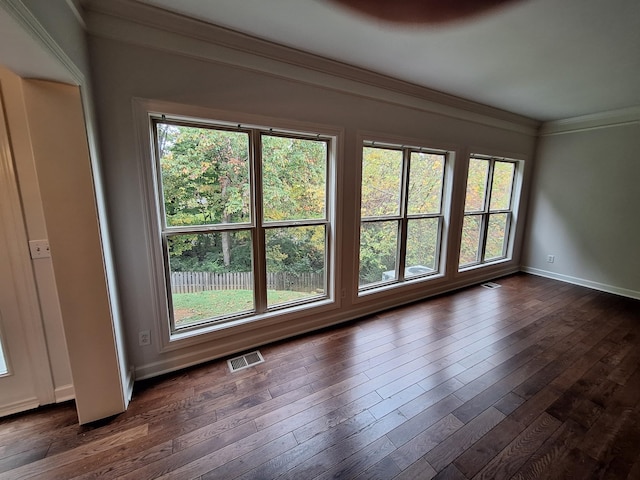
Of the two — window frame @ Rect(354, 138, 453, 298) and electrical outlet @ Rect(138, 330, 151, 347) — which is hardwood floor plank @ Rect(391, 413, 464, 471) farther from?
electrical outlet @ Rect(138, 330, 151, 347)

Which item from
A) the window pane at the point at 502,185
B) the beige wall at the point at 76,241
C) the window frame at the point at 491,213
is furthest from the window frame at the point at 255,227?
the window pane at the point at 502,185

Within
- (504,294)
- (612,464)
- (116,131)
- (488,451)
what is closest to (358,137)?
(116,131)

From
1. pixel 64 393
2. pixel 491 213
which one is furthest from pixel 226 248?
pixel 491 213

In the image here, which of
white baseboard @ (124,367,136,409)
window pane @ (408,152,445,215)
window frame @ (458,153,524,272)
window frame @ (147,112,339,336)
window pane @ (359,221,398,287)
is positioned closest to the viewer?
white baseboard @ (124,367,136,409)

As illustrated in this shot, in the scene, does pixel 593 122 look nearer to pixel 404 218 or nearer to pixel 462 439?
pixel 404 218

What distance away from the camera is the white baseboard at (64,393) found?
1.76 metres

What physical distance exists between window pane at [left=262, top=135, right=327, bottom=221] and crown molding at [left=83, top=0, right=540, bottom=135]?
540 millimetres

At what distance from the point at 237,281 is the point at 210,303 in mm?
290

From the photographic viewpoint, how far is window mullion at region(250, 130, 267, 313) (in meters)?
2.19

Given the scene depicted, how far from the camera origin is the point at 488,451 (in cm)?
145

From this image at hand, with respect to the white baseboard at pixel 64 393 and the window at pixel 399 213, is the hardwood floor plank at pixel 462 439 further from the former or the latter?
the white baseboard at pixel 64 393

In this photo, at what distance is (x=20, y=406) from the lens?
1676mm

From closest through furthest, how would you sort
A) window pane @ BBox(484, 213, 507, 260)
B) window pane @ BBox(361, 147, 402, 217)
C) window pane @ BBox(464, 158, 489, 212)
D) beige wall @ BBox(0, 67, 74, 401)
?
beige wall @ BBox(0, 67, 74, 401) < window pane @ BBox(361, 147, 402, 217) < window pane @ BBox(464, 158, 489, 212) < window pane @ BBox(484, 213, 507, 260)

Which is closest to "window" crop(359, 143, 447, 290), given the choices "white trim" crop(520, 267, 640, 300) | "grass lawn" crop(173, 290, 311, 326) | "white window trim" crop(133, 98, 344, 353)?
"white window trim" crop(133, 98, 344, 353)
